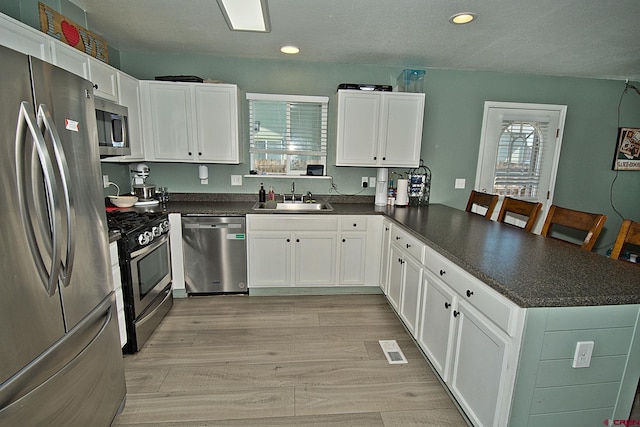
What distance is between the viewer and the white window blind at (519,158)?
141 inches

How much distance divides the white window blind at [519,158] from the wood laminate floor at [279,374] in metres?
2.19

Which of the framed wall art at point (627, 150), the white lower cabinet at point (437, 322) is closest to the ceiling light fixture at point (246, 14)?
the white lower cabinet at point (437, 322)

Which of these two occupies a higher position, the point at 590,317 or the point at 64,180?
the point at 64,180

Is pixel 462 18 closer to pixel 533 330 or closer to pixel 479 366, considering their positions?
pixel 533 330

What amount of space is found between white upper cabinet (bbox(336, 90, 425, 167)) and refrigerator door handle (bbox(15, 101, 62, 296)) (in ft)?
8.03

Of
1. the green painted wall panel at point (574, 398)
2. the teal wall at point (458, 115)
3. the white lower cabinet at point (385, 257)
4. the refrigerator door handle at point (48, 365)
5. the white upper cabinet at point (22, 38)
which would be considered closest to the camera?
the refrigerator door handle at point (48, 365)

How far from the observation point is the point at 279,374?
204cm

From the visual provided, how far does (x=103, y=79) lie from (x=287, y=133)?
169 cm

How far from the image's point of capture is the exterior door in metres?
3.54

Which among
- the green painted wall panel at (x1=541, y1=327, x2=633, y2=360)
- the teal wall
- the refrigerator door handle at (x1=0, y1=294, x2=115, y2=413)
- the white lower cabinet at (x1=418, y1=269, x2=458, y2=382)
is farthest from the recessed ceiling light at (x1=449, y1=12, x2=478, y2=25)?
the refrigerator door handle at (x1=0, y1=294, x2=115, y2=413)

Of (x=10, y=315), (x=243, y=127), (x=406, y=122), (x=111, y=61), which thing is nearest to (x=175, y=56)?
(x=111, y=61)

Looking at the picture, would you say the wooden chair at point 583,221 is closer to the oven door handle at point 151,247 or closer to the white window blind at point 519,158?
the white window blind at point 519,158

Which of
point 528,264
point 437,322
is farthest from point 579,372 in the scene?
point 437,322

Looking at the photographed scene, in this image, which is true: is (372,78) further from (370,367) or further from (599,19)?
(370,367)
